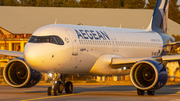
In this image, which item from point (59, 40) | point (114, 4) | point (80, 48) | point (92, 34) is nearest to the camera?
point (59, 40)

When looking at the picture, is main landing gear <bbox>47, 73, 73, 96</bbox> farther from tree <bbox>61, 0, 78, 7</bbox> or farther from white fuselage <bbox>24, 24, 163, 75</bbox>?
tree <bbox>61, 0, 78, 7</bbox>

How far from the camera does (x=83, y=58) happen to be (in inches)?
902

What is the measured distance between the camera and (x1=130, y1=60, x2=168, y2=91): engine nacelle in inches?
841

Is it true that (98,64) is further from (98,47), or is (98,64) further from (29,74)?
(29,74)

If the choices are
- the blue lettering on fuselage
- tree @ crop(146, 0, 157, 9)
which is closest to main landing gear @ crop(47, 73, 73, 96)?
the blue lettering on fuselage

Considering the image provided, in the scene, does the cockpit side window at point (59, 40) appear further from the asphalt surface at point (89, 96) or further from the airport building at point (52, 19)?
the airport building at point (52, 19)

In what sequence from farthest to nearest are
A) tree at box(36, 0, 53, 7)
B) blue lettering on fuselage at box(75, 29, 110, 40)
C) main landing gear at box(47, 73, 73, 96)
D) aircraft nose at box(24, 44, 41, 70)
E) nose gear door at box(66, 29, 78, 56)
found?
tree at box(36, 0, 53, 7), blue lettering on fuselage at box(75, 29, 110, 40), nose gear door at box(66, 29, 78, 56), main landing gear at box(47, 73, 73, 96), aircraft nose at box(24, 44, 41, 70)

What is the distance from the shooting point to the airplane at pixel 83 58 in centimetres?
2102

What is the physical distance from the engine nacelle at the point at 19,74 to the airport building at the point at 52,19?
40.4 metres

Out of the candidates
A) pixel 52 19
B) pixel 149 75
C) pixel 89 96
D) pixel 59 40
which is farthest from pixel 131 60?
pixel 52 19

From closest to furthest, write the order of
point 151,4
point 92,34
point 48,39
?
point 48,39 → point 92,34 → point 151,4

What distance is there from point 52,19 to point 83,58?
51.6m

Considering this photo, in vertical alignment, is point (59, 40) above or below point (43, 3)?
below

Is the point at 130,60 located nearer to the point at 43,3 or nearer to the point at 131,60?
the point at 131,60
